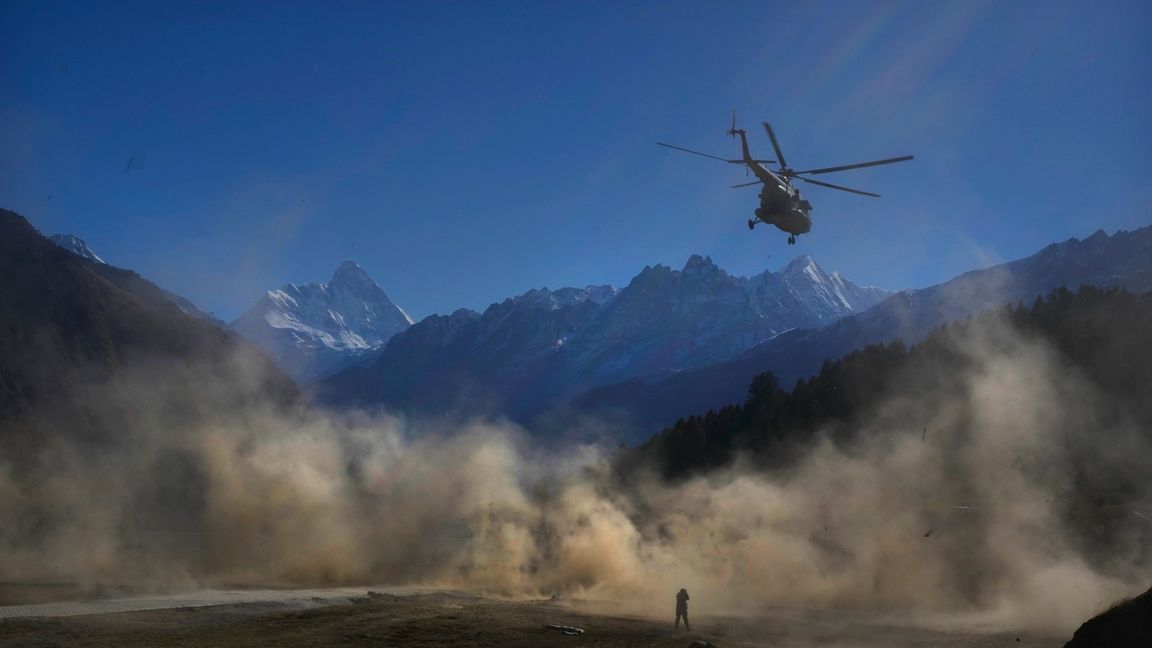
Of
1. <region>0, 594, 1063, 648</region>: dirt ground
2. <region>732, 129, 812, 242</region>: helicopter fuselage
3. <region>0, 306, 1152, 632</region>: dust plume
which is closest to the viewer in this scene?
<region>0, 594, 1063, 648</region>: dirt ground

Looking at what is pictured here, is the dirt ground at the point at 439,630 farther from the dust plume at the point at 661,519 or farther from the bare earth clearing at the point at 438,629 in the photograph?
the dust plume at the point at 661,519

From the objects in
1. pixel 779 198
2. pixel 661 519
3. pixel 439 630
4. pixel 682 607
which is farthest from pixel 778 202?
pixel 661 519

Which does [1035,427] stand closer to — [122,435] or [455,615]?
[455,615]

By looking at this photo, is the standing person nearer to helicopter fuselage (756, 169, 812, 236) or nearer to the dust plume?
the dust plume

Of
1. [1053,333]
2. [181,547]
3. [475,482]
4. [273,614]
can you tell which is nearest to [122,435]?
[181,547]

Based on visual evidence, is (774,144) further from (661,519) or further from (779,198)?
(661,519)

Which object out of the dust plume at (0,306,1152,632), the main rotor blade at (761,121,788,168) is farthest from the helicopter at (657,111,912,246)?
the dust plume at (0,306,1152,632)
